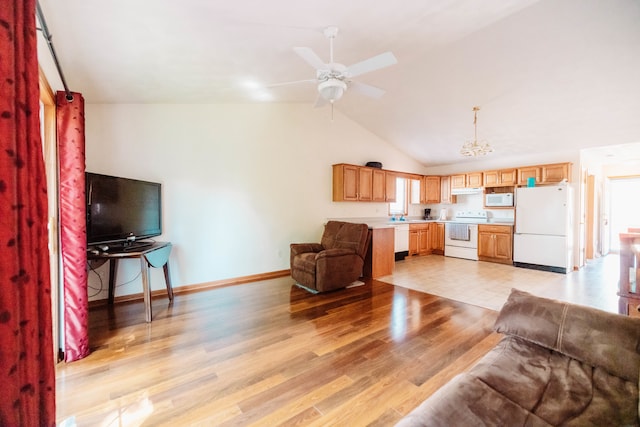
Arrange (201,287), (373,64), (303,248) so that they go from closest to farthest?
(373,64)
(201,287)
(303,248)

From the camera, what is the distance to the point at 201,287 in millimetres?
4062

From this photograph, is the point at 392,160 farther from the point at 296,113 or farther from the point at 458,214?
the point at 296,113

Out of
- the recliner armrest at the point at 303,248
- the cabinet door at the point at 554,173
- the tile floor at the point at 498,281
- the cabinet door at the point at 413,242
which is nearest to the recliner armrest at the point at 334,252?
the recliner armrest at the point at 303,248

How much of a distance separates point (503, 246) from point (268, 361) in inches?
230

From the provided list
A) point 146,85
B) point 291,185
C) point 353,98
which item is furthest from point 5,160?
point 353,98

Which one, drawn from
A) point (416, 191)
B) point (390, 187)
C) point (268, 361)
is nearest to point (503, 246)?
point (416, 191)

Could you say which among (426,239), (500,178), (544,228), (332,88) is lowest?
(426,239)

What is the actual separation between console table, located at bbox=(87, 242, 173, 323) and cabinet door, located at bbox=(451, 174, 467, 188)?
6.76 meters

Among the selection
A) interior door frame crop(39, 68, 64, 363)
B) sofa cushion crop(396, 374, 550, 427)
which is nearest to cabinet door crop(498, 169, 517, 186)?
sofa cushion crop(396, 374, 550, 427)

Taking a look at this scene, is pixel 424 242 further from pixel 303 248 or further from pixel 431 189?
pixel 303 248

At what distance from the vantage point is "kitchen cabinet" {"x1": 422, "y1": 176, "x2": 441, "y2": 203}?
7.42 metres

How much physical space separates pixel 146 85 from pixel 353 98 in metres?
3.39

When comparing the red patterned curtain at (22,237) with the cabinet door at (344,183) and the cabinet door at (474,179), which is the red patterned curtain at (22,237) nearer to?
the cabinet door at (344,183)

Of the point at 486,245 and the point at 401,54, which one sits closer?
the point at 401,54
